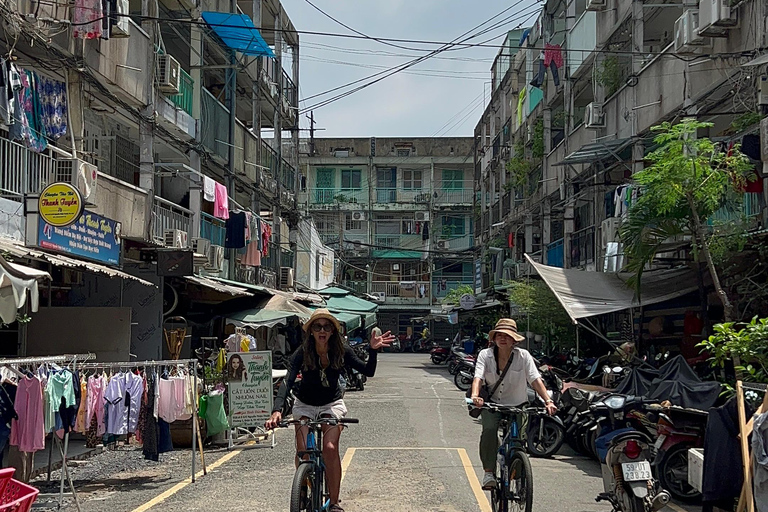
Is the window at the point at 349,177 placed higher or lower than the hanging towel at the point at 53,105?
higher

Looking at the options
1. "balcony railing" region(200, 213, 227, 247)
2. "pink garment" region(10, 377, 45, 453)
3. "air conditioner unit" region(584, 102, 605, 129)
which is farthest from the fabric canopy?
Answer: "pink garment" region(10, 377, 45, 453)

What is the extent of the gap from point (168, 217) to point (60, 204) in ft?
21.2

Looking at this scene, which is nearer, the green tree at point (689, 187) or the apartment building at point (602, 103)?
the green tree at point (689, 187)

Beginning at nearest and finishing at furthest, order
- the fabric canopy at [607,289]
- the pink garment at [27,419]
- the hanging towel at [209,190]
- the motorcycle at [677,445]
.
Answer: the pink garment at [27,419]
the motorcycle at [677,445]
the fabric canopy at [607,289]
the hanging towel at [209,190]

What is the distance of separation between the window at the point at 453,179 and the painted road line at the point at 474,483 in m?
45.5

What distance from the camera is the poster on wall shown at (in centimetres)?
1243

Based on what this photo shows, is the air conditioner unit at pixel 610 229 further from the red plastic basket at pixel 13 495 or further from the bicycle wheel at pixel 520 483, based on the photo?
the red plastic basket at pixel 13 495

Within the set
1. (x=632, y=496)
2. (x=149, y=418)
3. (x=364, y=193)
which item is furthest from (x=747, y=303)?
(x=364, y=193)

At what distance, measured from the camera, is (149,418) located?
9688 mm

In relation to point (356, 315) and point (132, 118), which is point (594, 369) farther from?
point (356, 315)

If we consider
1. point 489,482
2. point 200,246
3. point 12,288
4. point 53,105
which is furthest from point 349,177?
point 489,482

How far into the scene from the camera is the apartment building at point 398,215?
183ft

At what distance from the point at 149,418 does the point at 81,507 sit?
1.52 metres

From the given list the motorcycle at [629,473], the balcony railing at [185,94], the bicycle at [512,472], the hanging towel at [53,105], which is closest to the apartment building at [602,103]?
the motorcycle at [629,473]
